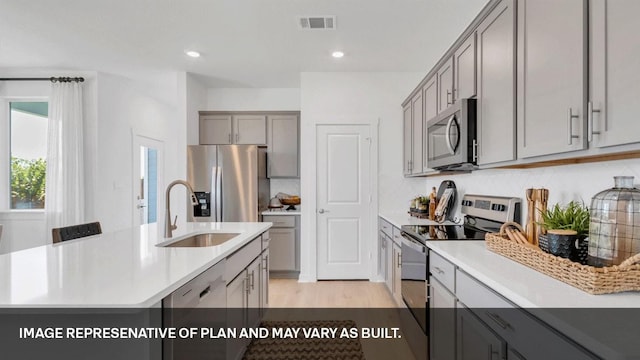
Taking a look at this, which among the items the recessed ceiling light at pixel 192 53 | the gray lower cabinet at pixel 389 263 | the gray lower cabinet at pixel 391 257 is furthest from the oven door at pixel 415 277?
the recessed ceiling light at pixel 192 53

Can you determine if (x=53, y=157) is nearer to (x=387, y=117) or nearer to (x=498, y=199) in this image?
(x=387, y=117)

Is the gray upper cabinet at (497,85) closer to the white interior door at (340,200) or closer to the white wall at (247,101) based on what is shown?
the white interior door at (340,200)

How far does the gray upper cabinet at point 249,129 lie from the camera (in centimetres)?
465

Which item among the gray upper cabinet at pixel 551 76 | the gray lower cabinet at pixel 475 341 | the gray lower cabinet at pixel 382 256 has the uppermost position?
the gray upper cabinet at pixel 551 76

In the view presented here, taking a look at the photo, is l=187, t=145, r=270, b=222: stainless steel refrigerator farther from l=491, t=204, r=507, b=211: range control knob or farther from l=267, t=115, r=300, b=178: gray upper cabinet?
l=491, t=204, r=507, b=211: range control knob

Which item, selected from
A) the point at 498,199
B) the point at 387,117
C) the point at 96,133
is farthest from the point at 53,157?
the point at 498,199

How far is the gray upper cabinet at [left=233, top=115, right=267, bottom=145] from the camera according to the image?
4.65 metres

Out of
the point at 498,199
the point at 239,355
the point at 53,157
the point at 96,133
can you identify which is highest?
the point at 96,133

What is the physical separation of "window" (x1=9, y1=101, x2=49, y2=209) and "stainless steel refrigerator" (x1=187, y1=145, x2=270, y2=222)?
7.12 feet

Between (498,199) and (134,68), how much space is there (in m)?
4.28

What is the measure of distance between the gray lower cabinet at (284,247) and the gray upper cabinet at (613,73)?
11.3 ft

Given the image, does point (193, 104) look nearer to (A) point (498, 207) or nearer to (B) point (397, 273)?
(B) point (397, 273)

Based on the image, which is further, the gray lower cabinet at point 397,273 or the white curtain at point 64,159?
the white curtain at point 64,159

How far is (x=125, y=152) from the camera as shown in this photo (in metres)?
4.90
